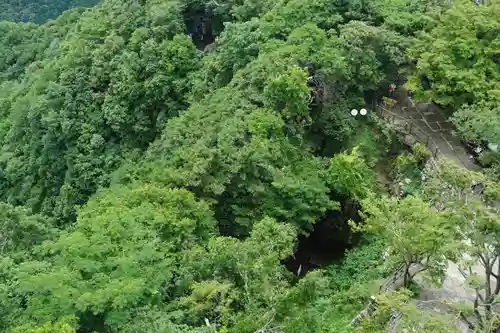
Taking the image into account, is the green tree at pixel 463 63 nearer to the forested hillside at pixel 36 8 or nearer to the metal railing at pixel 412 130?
the metal railing at pixel 412 130

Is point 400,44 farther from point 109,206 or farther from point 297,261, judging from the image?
point 109,206

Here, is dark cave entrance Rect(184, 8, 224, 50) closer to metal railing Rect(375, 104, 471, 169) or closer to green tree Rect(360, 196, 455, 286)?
metal railing Rect(375, 104, 471, 169)

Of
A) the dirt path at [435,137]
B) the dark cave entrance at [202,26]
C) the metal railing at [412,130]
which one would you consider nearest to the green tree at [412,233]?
the dirt path at [435,137]

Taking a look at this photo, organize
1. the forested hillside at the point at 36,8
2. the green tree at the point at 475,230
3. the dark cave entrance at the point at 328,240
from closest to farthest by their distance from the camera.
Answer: the green tree at the point at 475,230
the dark cave entrance at the point at 328,240
the forested hillside at the point at 36,8

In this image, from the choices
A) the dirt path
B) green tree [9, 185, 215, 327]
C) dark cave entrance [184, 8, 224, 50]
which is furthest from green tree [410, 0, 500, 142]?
dark cave entrance [184, 8, 224, 50]

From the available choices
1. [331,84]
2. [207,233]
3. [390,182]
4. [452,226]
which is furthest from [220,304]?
[331,84]

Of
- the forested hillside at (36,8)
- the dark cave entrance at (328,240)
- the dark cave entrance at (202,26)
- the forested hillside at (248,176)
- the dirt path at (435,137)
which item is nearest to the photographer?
the forested hillside at (248,176)
